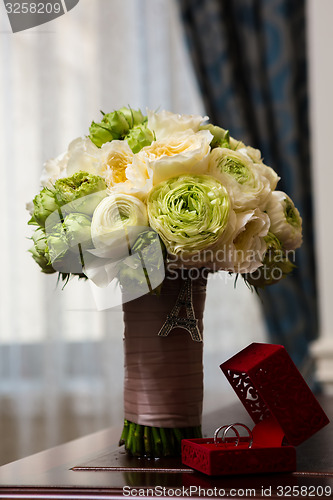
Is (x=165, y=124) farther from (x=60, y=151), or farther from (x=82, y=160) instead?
(x=60, y=151)

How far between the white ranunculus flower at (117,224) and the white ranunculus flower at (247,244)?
0.39 feet

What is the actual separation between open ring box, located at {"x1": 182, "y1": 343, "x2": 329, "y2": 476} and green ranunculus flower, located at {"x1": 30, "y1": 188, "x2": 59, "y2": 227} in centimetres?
33

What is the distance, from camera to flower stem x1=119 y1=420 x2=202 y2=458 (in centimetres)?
87

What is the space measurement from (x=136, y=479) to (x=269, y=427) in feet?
0.65

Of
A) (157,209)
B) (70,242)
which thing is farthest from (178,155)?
(70,242)

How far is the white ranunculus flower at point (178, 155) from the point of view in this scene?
2.61 ft

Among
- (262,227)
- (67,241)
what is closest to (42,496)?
(67,241)

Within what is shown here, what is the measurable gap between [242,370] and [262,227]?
19cm

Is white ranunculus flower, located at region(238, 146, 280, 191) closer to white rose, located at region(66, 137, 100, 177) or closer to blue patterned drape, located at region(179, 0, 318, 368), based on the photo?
white rose, located at region(66, 137, 100, 177)

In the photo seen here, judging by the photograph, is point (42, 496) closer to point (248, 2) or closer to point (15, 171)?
point (15, 171)

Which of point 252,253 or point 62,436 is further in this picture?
point 62,436

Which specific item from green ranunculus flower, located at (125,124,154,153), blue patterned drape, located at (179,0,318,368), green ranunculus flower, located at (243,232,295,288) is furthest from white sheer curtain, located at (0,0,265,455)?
green ranunculus flower, located at (125,124,154,153)

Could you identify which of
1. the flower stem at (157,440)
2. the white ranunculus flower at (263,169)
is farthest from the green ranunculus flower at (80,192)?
the flower stem at (157,440)

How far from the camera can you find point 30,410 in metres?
2.33
